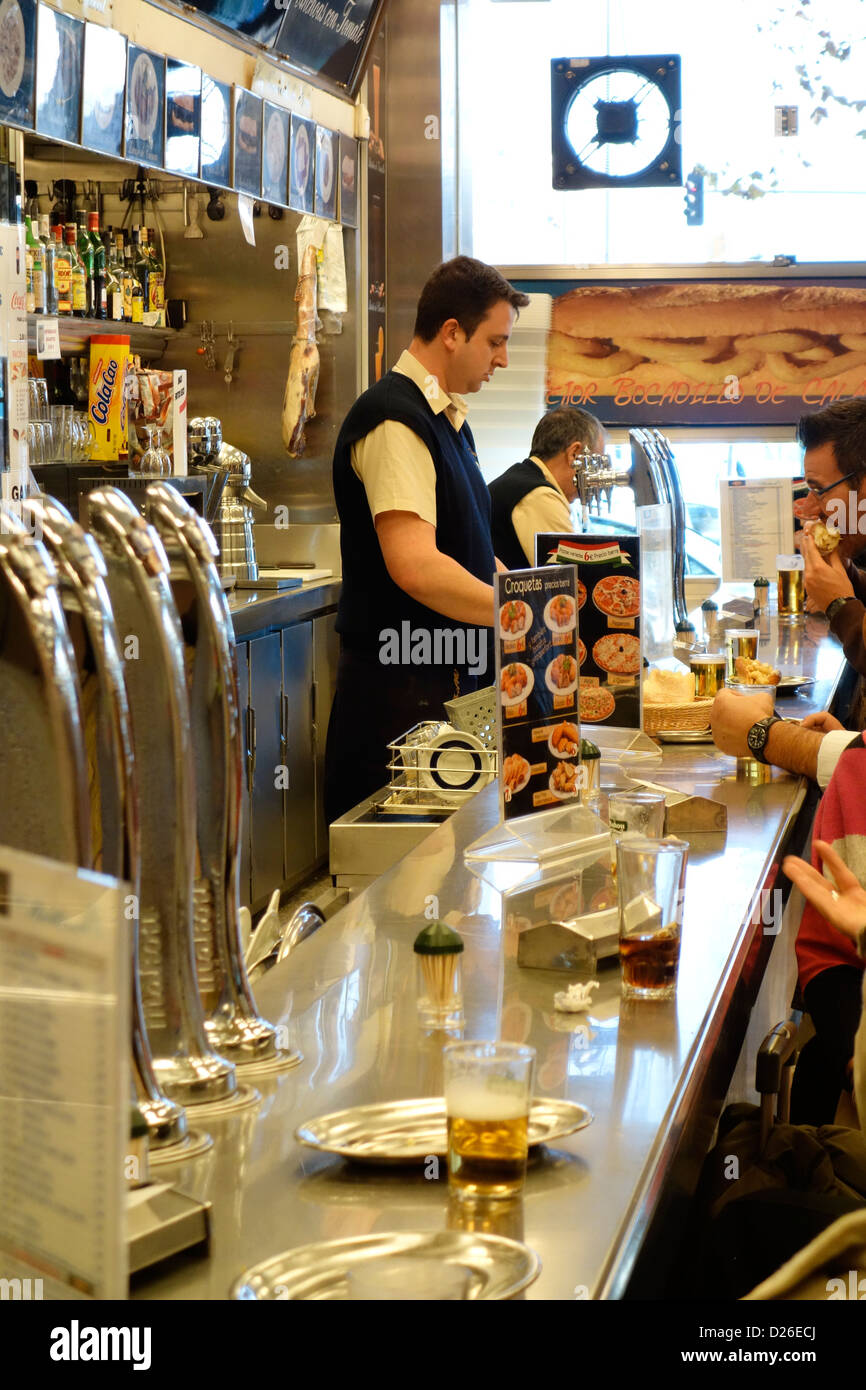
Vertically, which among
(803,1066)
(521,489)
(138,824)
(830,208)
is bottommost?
(803,1066)

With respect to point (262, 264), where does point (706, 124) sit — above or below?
above

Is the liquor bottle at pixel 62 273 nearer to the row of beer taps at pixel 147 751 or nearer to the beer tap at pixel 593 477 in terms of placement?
the beer tap at pixel 593 477

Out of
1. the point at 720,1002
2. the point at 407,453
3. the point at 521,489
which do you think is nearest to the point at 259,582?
the point at 521,489

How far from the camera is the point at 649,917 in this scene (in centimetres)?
153

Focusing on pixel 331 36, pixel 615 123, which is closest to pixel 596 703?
pixel 331 36

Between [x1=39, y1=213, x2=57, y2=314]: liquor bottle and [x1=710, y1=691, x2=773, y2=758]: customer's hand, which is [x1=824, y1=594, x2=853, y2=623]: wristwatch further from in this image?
[x1=39, y1=213, x2=57, y2=314]: liquor bottle

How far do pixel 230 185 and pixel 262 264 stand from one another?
0.94 meters

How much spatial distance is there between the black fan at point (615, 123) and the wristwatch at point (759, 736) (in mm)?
4702

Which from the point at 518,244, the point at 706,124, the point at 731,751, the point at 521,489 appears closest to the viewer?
the point at 731,751

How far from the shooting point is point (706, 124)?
7.52 metres

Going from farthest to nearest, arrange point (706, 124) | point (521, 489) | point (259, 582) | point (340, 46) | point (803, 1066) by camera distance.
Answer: point (706, 124) < point (340, 46) < point (259, 582) < point (521, 489) < point (803, 1066)

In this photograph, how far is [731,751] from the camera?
2.77m
